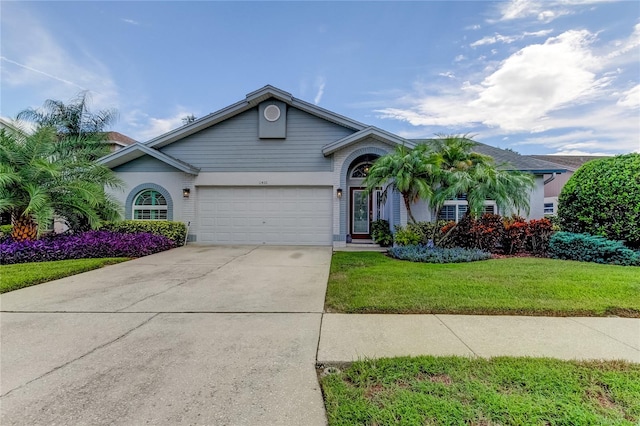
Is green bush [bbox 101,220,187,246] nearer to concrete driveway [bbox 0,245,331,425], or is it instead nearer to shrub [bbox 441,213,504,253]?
concrete driveway [bbox 0,245,331,425]

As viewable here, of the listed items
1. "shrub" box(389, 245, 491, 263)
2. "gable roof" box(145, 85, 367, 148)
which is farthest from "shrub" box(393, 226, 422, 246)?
"gable roof" box(145, 85, 367, 148)

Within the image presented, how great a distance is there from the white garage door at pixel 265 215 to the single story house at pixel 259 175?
0.04 metres

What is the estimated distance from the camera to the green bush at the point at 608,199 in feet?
27.0

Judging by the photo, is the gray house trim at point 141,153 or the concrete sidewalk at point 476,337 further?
the gray house trim at point 141,153

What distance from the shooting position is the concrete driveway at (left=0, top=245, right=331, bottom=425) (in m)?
2.31

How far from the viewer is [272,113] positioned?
12789mm

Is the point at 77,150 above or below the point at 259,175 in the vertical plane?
above

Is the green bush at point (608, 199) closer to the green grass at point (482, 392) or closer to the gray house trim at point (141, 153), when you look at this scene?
the green grass at point (482, 392)

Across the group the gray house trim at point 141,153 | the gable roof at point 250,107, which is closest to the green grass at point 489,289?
the gable roof at point 250,107

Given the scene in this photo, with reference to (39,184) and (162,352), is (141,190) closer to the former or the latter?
(39,184)

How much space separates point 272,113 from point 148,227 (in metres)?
6.78

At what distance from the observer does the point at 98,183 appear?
35.1ft

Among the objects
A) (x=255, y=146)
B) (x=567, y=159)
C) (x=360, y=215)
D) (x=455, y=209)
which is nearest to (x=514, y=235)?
(x=455, y=209)

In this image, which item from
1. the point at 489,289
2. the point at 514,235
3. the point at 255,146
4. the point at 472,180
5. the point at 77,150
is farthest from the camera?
the point at 255,146
